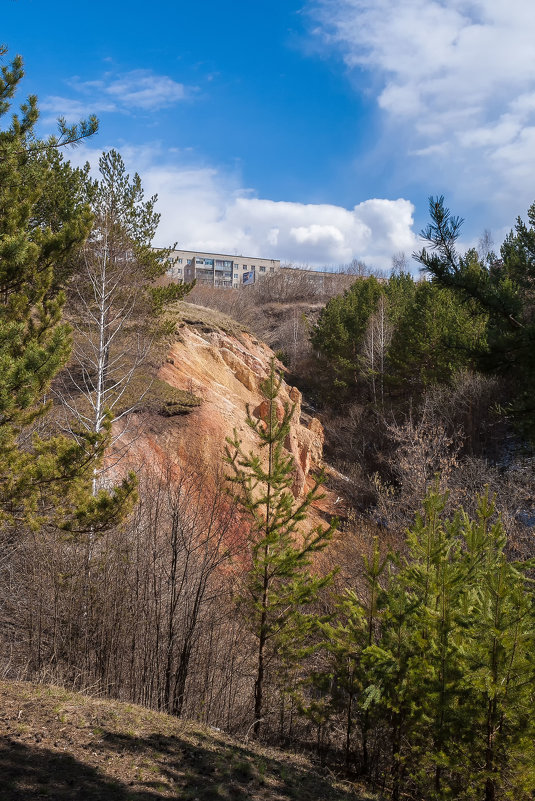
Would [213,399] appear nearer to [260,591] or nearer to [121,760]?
[260,591]

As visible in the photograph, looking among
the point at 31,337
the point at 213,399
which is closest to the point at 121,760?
the point at 31,337

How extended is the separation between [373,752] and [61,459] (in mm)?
6388

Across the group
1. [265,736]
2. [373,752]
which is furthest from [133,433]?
[373,752]

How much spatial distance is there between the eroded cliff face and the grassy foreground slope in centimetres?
1022

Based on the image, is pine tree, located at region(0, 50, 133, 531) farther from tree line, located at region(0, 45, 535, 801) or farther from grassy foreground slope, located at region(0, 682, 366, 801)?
grassy foreground slope, located at region(0, 682, 366, 801)

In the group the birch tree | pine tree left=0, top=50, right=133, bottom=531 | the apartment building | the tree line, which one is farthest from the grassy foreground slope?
the apartment building

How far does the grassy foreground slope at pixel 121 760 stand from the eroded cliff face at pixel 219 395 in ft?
33.5

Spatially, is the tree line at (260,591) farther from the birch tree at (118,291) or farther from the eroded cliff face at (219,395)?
the eroded cliff face at (219,395)

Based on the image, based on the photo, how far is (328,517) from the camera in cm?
2494

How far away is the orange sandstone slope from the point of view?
18.7 metres

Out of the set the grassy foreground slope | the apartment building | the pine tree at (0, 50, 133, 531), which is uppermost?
the apartment building

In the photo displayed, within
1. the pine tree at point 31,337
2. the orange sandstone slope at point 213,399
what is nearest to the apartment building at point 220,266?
the orange sandstone slope at point 213,399

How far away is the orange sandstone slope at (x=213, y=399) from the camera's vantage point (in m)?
18.7

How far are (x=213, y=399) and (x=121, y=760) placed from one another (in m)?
16.5
